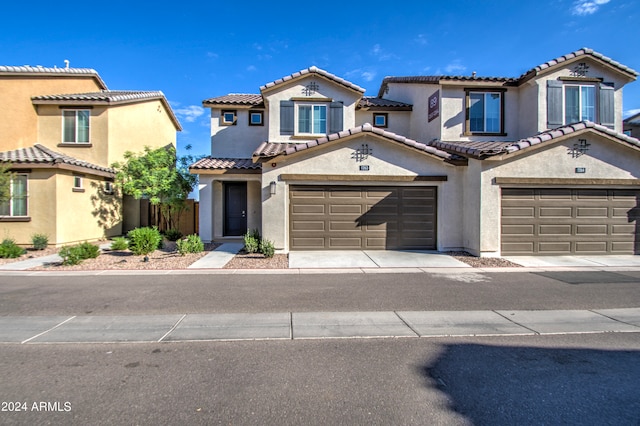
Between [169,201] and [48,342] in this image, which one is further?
[169,201]

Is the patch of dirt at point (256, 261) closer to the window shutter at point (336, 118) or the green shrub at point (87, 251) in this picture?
the green shrub at point (87, 251)

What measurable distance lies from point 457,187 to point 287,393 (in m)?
10.6

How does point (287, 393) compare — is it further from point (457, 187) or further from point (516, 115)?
point (516, 115)

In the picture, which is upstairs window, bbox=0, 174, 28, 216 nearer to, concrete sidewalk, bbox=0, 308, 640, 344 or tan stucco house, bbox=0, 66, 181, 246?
tan stucco house, bbox=0, 66, 181, 246

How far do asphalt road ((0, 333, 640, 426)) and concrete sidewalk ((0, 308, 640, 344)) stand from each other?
26 centimetres

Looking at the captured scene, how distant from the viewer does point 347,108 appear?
1497 centimetres

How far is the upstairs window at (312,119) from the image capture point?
1484cm

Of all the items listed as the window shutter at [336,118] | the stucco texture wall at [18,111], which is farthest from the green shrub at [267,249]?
the stucco texture wall at [18,111]

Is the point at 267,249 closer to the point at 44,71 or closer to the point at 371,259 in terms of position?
the point at 371,259

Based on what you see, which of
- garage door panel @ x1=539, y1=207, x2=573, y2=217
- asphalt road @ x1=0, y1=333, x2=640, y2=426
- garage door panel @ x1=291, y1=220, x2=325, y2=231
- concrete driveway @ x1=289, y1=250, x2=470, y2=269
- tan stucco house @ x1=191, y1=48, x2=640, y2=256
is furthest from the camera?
garage door panel @ x1=291, y1=220, x2=325, y2=231

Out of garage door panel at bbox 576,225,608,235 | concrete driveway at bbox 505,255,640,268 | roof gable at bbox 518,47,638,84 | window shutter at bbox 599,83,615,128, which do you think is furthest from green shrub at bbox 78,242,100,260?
window shutter at bbox 599,83,615,128

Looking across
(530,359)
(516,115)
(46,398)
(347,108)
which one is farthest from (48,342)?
(516,115)

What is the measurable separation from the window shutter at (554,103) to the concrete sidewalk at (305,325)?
1051cm

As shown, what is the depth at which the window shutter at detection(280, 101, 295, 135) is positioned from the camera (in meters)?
14.7
